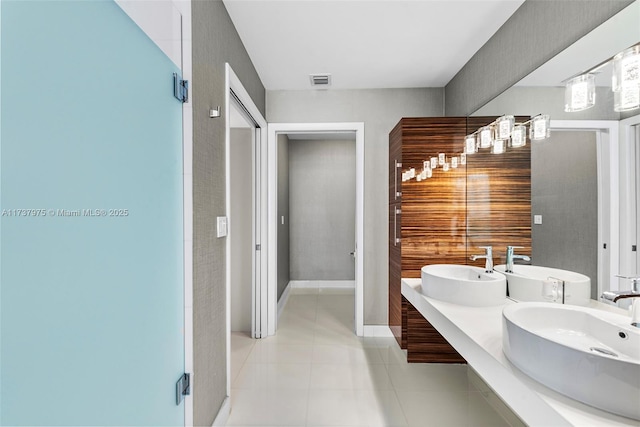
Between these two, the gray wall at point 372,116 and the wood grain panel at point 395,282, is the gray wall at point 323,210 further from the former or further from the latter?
the wood grain panel at point 395,282

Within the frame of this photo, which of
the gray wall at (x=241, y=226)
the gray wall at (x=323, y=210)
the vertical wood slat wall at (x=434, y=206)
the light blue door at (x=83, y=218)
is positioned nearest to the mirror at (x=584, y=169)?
the vertical wood slat wall at (x=434, y=206)

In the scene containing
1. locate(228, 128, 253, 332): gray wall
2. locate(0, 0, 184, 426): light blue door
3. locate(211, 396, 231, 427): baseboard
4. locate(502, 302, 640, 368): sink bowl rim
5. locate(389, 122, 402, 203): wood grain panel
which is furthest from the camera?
locate(228, 128, 253, 332): gray wall

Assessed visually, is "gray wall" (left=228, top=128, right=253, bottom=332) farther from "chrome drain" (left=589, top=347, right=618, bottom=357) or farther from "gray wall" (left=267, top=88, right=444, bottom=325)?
"chrome drain" (left=589, top=347, right=618, bottom=357)

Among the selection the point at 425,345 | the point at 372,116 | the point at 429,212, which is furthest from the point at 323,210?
the point at 425,345

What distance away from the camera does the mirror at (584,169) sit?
1282mm

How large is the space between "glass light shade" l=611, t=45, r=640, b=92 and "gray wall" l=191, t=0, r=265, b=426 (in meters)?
1.79

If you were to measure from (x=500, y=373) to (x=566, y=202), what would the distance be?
37.8 inches

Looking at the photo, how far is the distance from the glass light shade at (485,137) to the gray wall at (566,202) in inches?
18.4

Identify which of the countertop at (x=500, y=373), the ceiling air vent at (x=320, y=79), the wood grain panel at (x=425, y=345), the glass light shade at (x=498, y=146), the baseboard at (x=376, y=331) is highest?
the ceiling air vent at (x=320, y=79)

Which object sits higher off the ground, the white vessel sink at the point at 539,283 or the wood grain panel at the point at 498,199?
the wood grain panel at the point at 498,199

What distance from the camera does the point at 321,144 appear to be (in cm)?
516

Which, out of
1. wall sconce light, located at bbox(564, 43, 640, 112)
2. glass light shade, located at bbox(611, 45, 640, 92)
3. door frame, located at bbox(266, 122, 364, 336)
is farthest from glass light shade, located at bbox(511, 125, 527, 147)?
door frame, located at bbox(266, 122, 364, 336)

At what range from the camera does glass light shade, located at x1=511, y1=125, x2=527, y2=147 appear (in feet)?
6.12

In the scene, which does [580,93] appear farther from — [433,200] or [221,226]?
[221,226]
